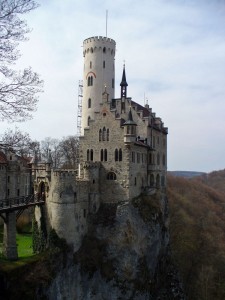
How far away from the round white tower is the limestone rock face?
15517 mm

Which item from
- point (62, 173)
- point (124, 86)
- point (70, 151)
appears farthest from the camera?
point (70, 151)

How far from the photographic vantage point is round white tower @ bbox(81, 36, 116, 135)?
5366cm

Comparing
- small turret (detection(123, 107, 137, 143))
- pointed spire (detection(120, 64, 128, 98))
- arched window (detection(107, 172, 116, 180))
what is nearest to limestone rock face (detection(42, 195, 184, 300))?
arched window (detection(107, 172, 116, 180))

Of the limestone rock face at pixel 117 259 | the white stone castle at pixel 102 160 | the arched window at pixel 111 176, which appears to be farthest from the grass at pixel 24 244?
the arched window at pixel 111 176

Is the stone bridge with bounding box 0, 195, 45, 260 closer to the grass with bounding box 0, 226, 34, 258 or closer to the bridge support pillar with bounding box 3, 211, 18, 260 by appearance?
the bridge support pillar with bounding box 3, 211, 18, 260

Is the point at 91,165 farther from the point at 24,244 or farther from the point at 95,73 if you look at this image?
the point at 95,73

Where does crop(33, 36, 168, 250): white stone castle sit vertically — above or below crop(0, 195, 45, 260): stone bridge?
above

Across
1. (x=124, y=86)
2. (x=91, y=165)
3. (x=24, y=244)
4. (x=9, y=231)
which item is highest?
(x=124, y=86)

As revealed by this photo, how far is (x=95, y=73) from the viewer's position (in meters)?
53.9

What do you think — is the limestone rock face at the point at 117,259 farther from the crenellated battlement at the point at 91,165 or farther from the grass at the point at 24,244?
the crenellated battlement at the point at 91,165

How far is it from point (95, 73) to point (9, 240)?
92.3ft

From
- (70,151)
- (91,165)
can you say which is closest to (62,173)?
(91,165)

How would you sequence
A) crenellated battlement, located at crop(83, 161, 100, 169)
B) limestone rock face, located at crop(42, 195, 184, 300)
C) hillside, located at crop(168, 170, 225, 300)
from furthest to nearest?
hillside, located at crop(168, 170, 225, 300) → crenellated battlement, located at crop(83, 161, 100, 169) → limestone rock face, located at crop(42, 195, 184, 300)

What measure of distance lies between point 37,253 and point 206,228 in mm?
58334
